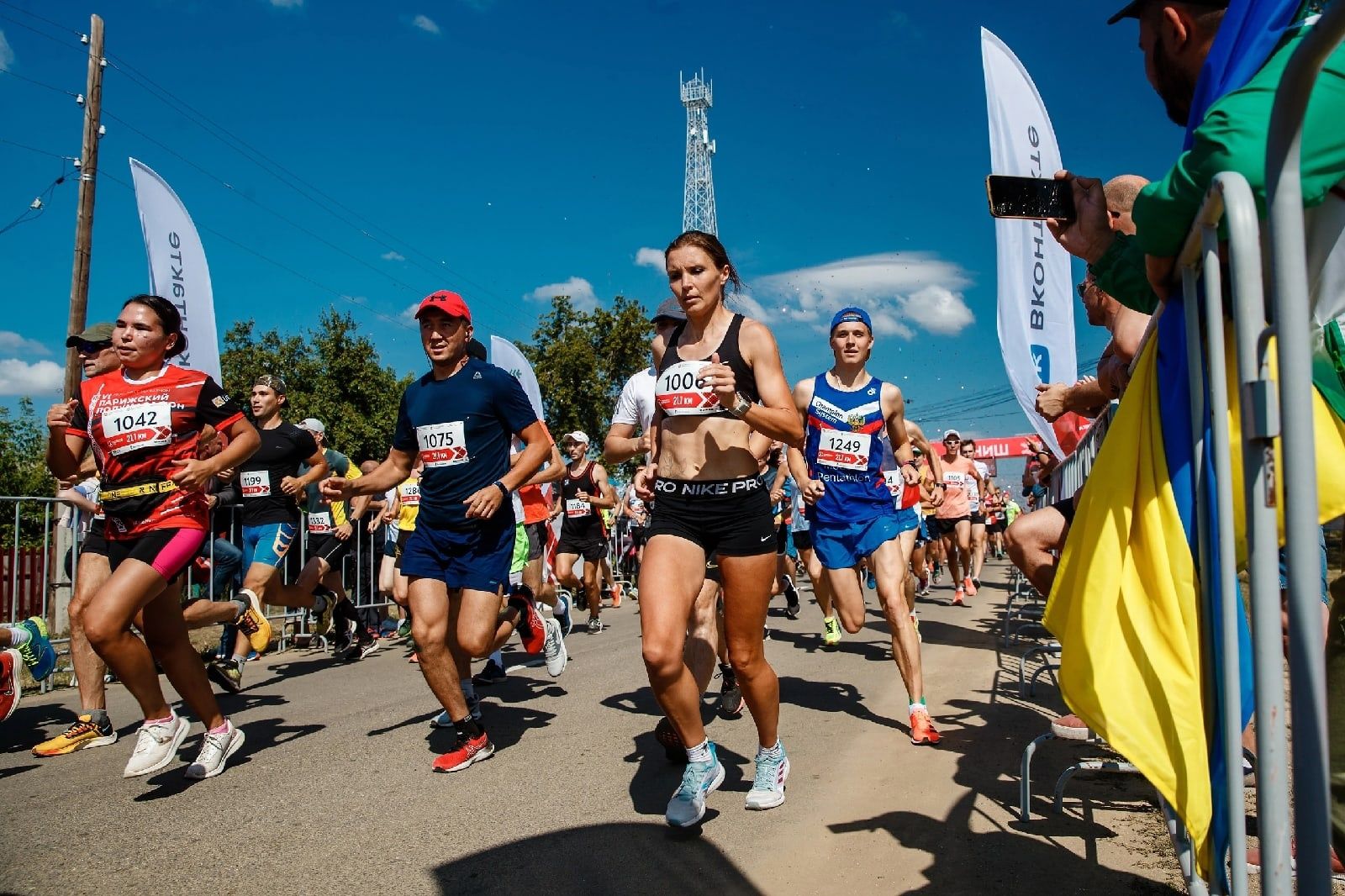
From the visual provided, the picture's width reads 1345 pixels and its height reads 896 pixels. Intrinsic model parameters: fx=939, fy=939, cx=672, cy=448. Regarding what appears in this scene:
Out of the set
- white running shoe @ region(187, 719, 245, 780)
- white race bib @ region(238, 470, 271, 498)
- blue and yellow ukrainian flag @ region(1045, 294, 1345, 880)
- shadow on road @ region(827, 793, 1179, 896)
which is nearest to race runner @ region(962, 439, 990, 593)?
white race bib @ region(238, 470, 271, 498)

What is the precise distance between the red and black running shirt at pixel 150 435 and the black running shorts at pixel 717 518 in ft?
7.91

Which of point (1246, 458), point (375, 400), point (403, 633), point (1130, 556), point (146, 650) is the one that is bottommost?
point (403, 633)

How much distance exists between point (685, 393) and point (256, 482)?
5171mm

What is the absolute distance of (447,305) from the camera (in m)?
5.03

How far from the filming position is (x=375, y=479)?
5.17 meters

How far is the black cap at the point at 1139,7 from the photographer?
190 cm

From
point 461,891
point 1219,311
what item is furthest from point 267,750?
point 1219,311

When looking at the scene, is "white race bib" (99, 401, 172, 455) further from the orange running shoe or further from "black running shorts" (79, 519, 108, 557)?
the orange running shoe

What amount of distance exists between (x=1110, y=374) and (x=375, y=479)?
370 centimetres

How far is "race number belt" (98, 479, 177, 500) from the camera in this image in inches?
178

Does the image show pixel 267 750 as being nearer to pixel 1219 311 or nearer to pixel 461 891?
pixel 461 891

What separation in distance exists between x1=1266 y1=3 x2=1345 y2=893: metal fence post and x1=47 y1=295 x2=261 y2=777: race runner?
442 cm

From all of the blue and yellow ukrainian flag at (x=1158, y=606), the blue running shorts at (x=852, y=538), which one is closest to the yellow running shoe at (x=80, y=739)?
the blue running shorts at (x=852, y=538)

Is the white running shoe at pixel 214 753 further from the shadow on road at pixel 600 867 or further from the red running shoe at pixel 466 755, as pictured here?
the shadow on road at pixel 600 867
